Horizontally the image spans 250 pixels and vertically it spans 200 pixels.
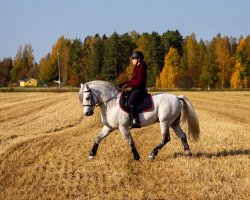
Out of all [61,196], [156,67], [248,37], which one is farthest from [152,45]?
[61,196]

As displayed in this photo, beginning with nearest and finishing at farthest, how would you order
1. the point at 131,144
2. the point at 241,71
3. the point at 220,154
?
1. the point at 131,144
2. the point at 220,154
3. the point at 241,71

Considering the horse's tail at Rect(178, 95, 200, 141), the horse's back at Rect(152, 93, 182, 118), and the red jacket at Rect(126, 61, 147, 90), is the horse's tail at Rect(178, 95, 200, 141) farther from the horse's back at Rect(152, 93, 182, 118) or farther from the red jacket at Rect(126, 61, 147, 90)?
the red jacket at Rect(126, 61, 147, 90)

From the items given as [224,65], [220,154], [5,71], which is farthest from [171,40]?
[220,154]

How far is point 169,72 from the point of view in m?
84.1

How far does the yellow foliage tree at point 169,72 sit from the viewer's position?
82.7 metres

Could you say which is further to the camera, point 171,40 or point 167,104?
point 171,40

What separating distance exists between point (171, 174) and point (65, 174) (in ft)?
8.07

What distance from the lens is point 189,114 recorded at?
1264 centimetres

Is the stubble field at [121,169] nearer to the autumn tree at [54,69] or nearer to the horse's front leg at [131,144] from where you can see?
the horse's front leg at [131,144]

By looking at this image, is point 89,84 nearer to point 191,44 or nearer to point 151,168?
point 151,168

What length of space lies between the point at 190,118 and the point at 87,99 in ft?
10.2

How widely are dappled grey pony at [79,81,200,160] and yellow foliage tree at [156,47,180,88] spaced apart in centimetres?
6990

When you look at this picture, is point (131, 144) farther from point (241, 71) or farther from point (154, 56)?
point (154, 56)

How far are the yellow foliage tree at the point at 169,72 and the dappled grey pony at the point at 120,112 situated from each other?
229 ft
